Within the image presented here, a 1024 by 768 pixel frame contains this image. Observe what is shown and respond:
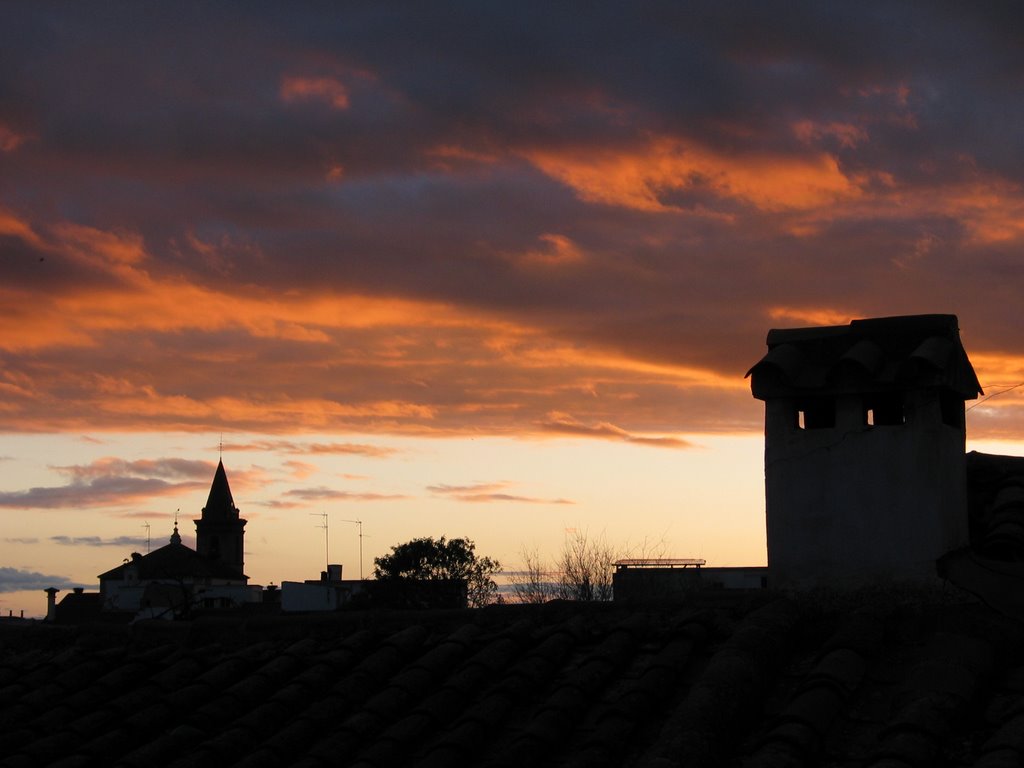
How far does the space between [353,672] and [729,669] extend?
9.39 ft

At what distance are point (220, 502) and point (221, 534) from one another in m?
4.19

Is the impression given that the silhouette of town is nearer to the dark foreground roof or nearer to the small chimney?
the dark foreground roof

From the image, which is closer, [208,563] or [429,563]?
[429,563]

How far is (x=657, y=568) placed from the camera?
35.4 meters

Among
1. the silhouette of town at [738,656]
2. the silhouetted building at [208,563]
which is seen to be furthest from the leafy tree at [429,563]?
the silhouette of town at [738,656]

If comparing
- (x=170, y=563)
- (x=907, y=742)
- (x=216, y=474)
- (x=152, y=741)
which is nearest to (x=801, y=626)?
(x=907, y=742)

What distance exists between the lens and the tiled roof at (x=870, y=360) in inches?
354

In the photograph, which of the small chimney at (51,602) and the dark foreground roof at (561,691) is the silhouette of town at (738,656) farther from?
the small chimney at (51,602)

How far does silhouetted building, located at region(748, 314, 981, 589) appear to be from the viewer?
891 cm

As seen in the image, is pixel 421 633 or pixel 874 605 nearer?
pixel 874 605

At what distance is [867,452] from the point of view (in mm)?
9078

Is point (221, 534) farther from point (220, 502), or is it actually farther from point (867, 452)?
point (867, 452)

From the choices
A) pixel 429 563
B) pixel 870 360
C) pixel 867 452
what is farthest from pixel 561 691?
pixel 429 563

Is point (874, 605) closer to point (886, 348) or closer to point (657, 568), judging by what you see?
point (886, 348)
